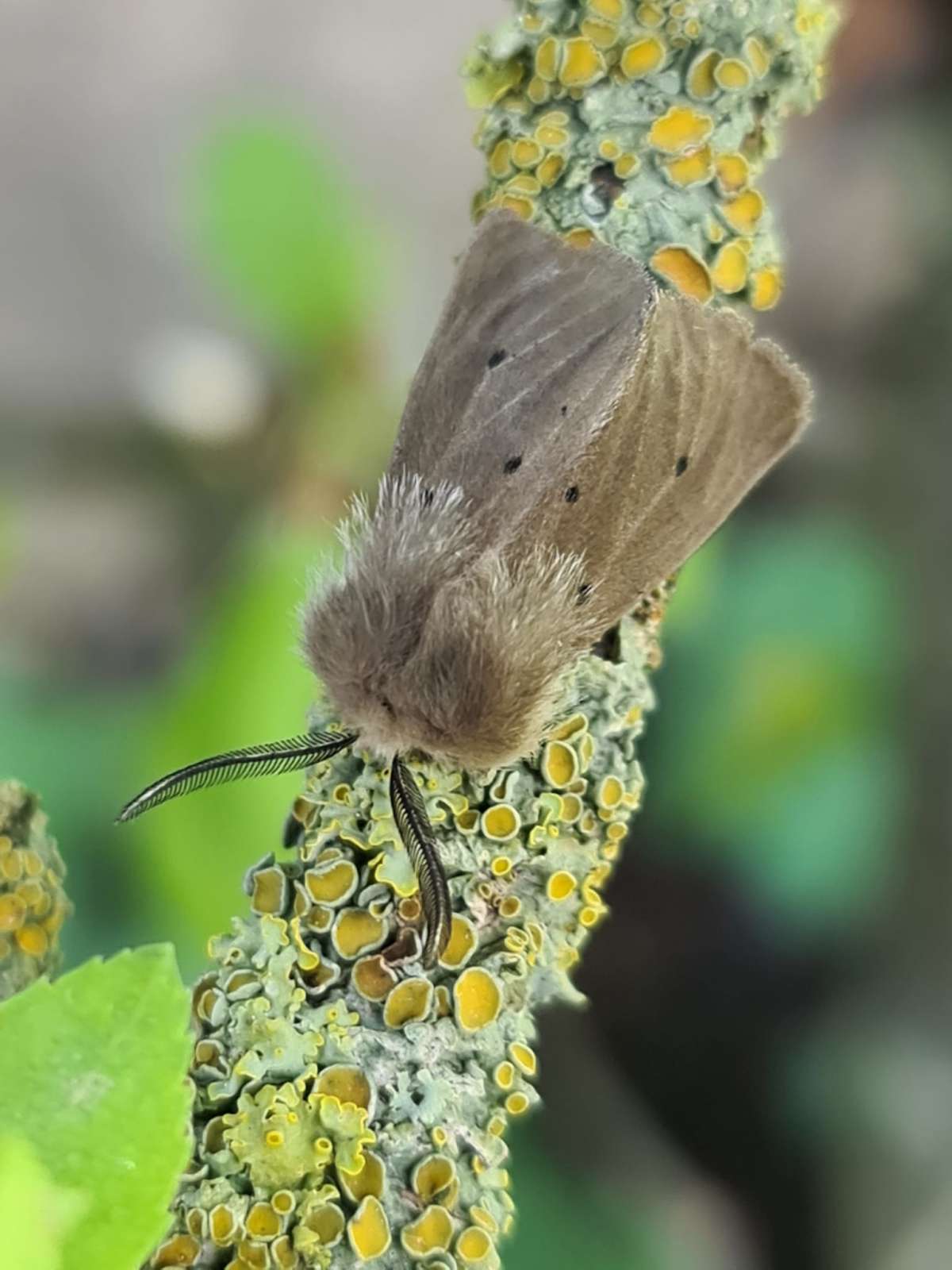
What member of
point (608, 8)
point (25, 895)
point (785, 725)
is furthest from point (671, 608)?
point (25, 895)

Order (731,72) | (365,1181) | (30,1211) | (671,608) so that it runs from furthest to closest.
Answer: (671,608) < (731,72) < (365,1181) < (30,1211)

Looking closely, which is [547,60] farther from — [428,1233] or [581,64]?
[428,1233]

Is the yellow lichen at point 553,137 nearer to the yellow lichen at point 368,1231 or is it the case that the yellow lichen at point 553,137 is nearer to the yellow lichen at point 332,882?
the yellow lichen at point 332,882

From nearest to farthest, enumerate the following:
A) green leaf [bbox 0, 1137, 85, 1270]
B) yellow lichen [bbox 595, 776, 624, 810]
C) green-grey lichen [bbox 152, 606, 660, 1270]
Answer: green leaf [bbox 0, 1137, 85, 1270], green-grey lichen [bbox 152, 606, 660, 1270], yellow lichen [bbox 595, 776, 624, 810]

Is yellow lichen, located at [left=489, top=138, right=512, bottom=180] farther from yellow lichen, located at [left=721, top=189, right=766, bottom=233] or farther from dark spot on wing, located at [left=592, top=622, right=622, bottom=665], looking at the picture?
dark spot on wing, located at [left=592, top=622, right=622, bottom=665]

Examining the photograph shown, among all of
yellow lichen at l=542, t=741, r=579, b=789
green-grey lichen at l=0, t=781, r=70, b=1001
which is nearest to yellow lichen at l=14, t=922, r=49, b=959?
green-grey lichen at l=0, t=781, r=70, b=1001

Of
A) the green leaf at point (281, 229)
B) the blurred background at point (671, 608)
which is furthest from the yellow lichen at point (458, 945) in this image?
the green leaf at point (281, 229)

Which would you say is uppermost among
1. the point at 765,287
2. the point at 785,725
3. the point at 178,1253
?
the point at 765,287
